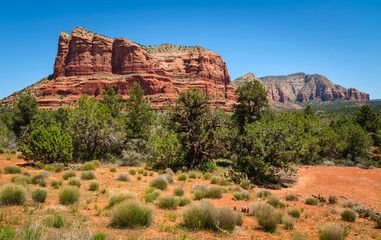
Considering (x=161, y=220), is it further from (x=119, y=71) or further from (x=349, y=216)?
(x=119, y=71)

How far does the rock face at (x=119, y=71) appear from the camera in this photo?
339 feet

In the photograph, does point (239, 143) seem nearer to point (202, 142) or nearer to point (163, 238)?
point (202, 142)

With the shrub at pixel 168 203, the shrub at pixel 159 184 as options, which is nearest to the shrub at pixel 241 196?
the shrub at pixel 168 203

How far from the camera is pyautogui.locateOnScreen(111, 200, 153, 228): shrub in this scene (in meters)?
5.87

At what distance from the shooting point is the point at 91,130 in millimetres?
18125

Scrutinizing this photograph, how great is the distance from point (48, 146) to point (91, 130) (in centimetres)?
406

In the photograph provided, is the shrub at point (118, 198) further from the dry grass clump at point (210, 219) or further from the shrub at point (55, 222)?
the dry grass clump at point (210, 219)

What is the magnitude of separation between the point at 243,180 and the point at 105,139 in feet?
44.3


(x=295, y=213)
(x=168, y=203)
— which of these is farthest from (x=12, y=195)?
(x=295, y=213)

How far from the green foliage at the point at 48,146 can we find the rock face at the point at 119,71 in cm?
8138

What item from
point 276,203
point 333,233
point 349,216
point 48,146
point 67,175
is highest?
point 48,146

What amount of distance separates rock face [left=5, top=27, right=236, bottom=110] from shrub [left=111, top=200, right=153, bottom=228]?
9136 cm

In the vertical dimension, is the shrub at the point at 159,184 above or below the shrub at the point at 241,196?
above

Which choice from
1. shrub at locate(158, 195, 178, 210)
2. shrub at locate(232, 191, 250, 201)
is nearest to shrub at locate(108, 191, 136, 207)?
shrub at locate(158, 195, 178, 210)
